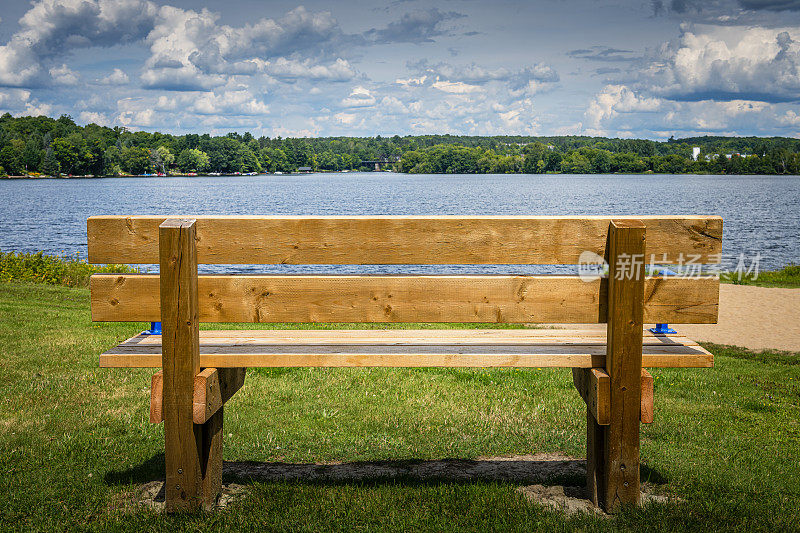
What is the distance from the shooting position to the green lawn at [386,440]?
4.14 m

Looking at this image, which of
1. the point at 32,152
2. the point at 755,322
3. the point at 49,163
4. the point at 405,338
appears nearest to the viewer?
the point at 405,338

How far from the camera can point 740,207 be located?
6581 cm

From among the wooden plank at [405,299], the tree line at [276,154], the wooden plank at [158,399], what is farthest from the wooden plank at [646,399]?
the tree line at [276,154]

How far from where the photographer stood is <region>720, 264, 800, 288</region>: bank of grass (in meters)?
22.5

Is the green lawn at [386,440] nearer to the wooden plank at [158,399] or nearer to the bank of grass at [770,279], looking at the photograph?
the wooden plank at [158,399]

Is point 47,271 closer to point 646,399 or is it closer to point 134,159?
point 646,399

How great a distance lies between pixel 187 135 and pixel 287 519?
580ft

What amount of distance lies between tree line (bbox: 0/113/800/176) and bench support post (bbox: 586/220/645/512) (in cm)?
15902

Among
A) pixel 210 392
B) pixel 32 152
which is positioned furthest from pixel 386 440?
pixel 32 152

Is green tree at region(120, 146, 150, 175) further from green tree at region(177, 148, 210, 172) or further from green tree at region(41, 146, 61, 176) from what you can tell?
green tree at region(41, 146, 61, 176)

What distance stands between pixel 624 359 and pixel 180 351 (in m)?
2.57

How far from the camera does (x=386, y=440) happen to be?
19.1 feet

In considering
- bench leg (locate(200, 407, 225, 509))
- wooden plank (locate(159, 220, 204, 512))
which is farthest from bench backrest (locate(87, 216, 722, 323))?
bench leg (locate(200, 407, 225, 509))

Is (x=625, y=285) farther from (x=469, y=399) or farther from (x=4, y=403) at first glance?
(x=4, y=403)
